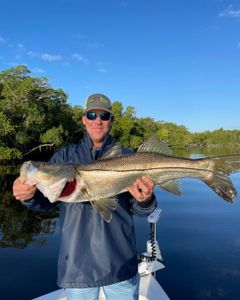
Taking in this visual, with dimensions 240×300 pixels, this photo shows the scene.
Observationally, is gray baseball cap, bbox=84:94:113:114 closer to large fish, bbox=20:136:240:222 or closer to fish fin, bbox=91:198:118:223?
large fish, bbox=20:136:240:222

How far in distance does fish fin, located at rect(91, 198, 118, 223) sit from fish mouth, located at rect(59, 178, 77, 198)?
26cm

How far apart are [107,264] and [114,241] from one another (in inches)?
9.0

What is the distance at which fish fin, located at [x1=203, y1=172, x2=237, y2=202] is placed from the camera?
11.9ft

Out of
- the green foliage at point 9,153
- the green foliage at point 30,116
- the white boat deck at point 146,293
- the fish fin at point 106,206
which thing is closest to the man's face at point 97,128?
the fish fin at point 106,206

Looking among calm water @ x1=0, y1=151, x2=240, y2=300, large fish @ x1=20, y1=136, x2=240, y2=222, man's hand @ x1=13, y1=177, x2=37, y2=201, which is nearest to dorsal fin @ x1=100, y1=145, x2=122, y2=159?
large fish @ x1=20, y1=136, x2=240, y2=222

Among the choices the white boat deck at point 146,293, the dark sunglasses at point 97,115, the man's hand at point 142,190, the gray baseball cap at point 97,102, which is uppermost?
the gray baseball cap at point 97,102

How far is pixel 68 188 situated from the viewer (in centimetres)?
334

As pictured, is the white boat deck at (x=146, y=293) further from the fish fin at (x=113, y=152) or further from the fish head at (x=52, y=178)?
the fish fin at (x=113, y=152)

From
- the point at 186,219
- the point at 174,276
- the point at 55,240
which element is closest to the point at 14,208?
the point at 55,240

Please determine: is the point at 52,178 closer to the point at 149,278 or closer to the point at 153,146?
the point at 153,146

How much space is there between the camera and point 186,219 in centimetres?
1611

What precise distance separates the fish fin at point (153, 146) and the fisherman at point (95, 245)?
0.86ft

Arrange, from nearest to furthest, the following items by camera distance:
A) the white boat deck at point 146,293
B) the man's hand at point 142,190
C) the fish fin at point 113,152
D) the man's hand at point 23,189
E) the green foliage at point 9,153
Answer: the man's hand at point 23,189, the man's hand at point 142,190, the fish fin at point 113,152, the white boat deck at point 146,293, the green foliage at point 9,153

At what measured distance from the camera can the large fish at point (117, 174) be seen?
324 cm
